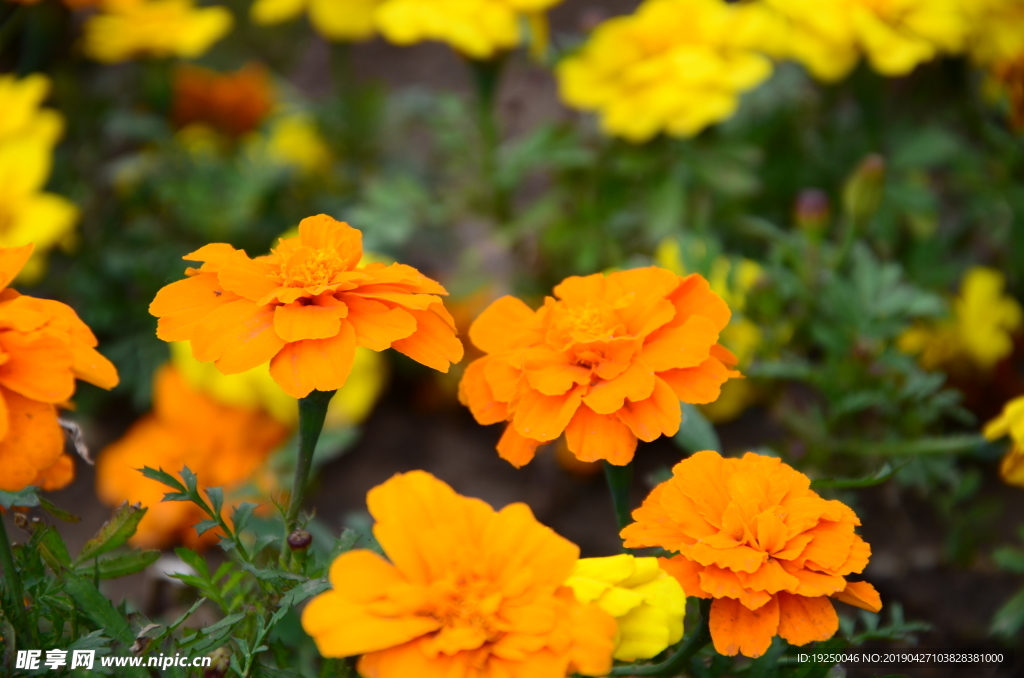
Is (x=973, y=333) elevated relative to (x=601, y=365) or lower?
lower

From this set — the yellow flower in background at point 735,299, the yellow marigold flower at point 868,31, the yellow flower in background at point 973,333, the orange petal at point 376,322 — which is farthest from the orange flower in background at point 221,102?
the orange petal at point 376,322

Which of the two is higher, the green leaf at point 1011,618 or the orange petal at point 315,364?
the orange petal at point 315,364

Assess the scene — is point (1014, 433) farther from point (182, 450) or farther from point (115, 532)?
point (182, 450)

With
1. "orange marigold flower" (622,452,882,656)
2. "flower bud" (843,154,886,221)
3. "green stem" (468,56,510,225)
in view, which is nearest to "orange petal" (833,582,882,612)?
"orange marigold flower" (622,452,882,656)

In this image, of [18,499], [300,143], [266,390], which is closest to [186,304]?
[18,499]

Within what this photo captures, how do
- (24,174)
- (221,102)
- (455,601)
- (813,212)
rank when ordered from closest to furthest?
(455,601), (813,212), (24,174), (221,102)

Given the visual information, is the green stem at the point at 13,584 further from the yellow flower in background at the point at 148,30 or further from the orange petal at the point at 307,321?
the yellow flower in background at the point at 148,30

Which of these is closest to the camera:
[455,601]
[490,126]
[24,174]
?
[455,601]
